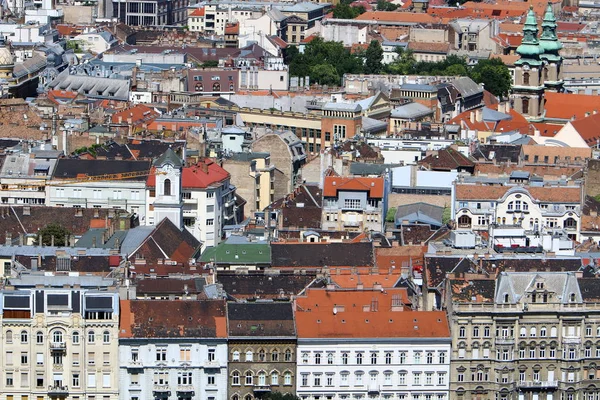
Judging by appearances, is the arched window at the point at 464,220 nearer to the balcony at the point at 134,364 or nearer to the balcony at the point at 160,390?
the balcony at the point at 160,390

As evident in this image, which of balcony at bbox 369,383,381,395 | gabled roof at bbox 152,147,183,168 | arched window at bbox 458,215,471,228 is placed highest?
gabled roof at bbox 152,147,183,168

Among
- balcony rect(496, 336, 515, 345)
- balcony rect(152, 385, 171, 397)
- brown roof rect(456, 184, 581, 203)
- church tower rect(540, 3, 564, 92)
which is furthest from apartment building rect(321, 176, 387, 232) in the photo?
church tower rect(540, 3, 564, 92)

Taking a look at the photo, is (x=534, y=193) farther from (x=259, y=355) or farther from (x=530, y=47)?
(x=530, y=47)

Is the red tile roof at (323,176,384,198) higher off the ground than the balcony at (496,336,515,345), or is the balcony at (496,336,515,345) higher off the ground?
the balcony at (496,336,515,345)

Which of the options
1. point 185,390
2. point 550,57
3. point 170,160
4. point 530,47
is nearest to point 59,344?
point 185,390

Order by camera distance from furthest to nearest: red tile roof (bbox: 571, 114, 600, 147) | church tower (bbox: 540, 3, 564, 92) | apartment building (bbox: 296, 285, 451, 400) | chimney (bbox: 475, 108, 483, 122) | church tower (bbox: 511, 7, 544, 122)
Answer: church tower (bbox: 540, 3, 564, 92) < church tower (bbox: 511, 7, 544, 122) < chimney (bbox: 475, 108, 483, 122) < red tile roof (bbox: 571, 114, 600, 147) < apartment building (bbox: 296, 285, 451, 400)

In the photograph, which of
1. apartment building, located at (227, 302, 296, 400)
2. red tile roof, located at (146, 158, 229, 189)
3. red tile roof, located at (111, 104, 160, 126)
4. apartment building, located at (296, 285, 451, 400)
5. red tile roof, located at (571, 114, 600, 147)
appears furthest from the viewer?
red tile roof, located at (571, 114, 600, 147)

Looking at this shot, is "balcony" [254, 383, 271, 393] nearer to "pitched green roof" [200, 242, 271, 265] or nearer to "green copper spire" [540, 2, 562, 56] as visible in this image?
"pitched green roof" [200, 242, 271, 265]
